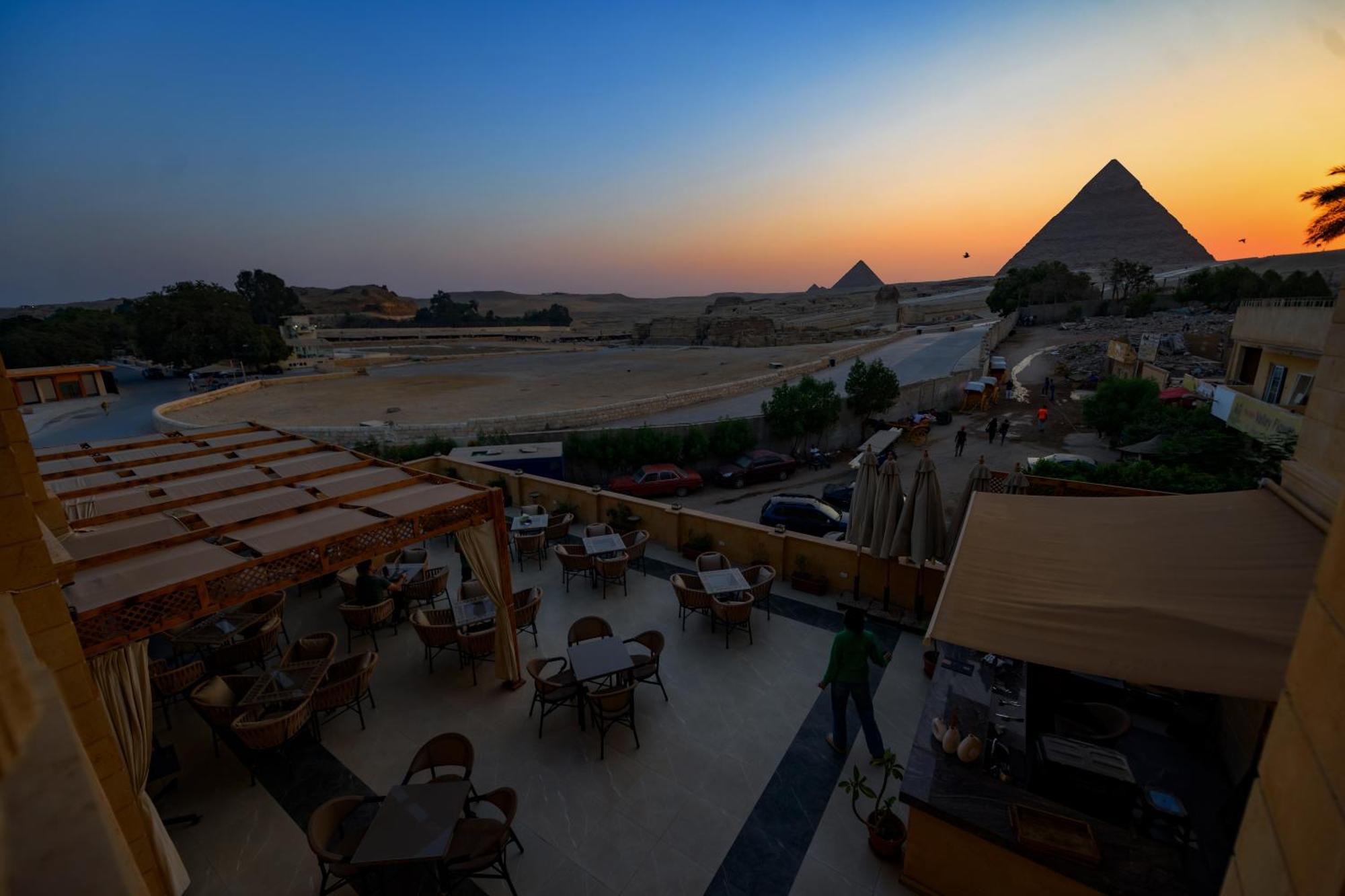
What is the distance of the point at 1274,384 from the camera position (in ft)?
67.7

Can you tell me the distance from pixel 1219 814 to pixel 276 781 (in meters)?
8.75

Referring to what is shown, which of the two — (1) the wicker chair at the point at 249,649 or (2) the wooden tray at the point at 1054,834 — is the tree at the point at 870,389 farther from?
(1) the wicker chair at the point at 249,649

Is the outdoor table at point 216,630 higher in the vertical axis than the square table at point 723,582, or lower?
lower

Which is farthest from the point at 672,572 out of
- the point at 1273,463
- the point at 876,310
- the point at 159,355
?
the point at 876,310

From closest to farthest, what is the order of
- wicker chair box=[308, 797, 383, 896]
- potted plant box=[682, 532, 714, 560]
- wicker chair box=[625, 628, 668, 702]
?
1. wicker chair box=[308, 797, 383, 896]
2. wicker chair box=[625, 628, 668, 702]
3. potted plant box=[682, 532, 714, 560]

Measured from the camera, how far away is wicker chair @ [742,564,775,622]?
809 centimetres

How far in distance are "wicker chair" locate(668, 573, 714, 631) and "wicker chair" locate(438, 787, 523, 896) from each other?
12.7 ft

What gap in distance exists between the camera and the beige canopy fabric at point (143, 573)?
4312 mm

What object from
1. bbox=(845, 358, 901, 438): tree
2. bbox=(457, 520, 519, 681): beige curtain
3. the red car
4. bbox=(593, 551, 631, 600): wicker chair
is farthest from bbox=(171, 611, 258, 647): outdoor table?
bbox=(845, 358, 901, 438): tree

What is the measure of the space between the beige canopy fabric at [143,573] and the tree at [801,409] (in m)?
21.1

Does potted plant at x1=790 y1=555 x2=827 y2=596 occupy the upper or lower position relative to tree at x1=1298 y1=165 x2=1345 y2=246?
lower

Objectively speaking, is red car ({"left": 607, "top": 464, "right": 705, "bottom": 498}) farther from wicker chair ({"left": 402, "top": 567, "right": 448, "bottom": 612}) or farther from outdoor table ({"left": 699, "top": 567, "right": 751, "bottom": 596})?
outdoor table ({"left": 699, "top": 567, "right": 751, "bottom": 596})

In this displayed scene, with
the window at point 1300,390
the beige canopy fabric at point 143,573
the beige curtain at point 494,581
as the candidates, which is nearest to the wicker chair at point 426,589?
the beige curtain at point 494,581

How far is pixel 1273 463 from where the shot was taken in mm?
11336
